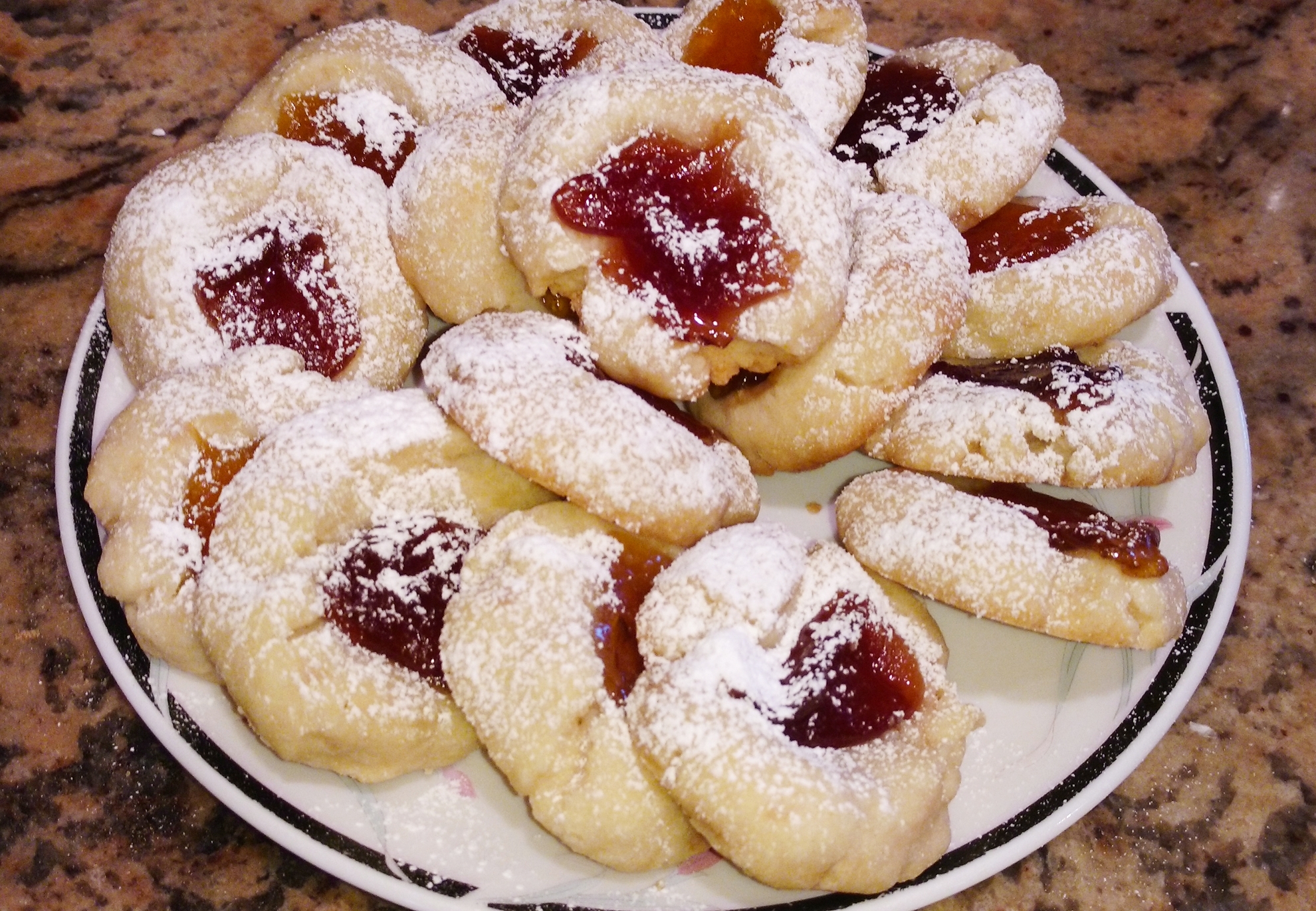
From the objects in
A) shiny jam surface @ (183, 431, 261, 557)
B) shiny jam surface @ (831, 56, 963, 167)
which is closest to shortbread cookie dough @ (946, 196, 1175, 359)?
shiny jam surface @ (831, 56, 963, 167)

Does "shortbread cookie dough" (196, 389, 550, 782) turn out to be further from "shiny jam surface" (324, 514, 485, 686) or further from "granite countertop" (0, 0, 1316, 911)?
"granite countertop" (0, 0, 1316, 911)

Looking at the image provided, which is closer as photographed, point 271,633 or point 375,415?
point 271,633

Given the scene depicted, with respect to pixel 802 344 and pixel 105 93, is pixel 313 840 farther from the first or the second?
pixel 105 93

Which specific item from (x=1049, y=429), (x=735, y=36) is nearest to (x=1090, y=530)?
(x=1049, y=429)

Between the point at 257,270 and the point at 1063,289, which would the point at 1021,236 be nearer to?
the point at 1063,289

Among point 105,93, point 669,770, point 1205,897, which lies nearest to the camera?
point 669,770

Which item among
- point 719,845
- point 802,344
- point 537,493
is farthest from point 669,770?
point 802,344
